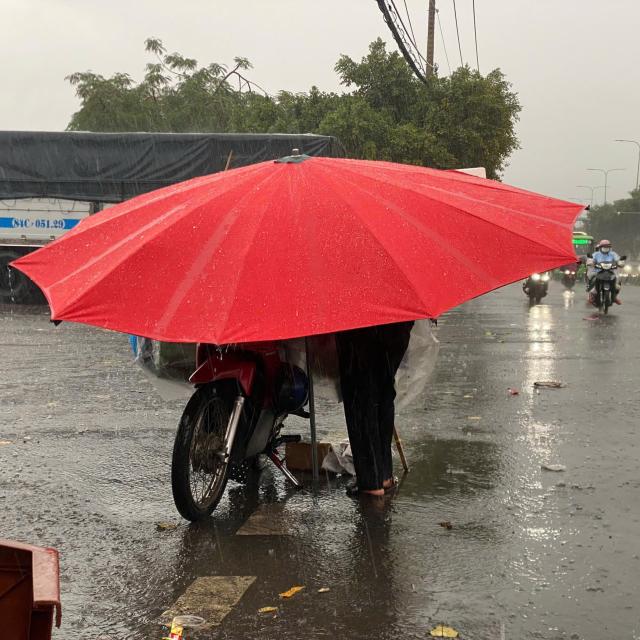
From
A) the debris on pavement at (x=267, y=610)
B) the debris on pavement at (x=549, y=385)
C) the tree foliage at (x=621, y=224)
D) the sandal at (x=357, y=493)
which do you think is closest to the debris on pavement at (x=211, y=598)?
the debris on pavement at (x=267, y=610)

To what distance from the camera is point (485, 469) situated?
6.73m

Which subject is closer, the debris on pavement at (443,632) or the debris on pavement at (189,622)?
the debris on pavement at (443,632)

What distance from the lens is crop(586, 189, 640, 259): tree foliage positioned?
391ft

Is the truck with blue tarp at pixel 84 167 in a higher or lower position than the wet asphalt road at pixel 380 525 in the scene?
higher

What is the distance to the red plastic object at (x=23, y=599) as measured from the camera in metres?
2.41

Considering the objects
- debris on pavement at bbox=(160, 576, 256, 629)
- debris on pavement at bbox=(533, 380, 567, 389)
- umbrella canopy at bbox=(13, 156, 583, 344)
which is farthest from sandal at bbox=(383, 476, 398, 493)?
debris on pavement at bbox=(533, 380, 567, 389)

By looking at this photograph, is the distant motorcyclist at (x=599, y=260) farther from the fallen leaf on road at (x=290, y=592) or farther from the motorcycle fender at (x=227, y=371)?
the fallen leaf on road at (x=290, y=592)

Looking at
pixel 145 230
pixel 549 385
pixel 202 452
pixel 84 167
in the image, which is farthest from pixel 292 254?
pixel 84 167

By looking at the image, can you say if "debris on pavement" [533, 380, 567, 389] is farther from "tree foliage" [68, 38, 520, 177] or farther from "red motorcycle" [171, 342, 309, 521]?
"tree foliage" [68, 38, 520, 177]

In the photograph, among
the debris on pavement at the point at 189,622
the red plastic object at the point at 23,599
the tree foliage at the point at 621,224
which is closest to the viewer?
the red plastic object at the point at 23,599

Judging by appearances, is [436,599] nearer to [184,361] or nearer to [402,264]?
[402,264]

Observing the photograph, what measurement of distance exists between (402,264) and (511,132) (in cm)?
4042

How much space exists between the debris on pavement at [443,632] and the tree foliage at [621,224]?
111606 millimetres

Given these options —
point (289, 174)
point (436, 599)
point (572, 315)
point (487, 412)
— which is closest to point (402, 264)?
point (289, 174)
